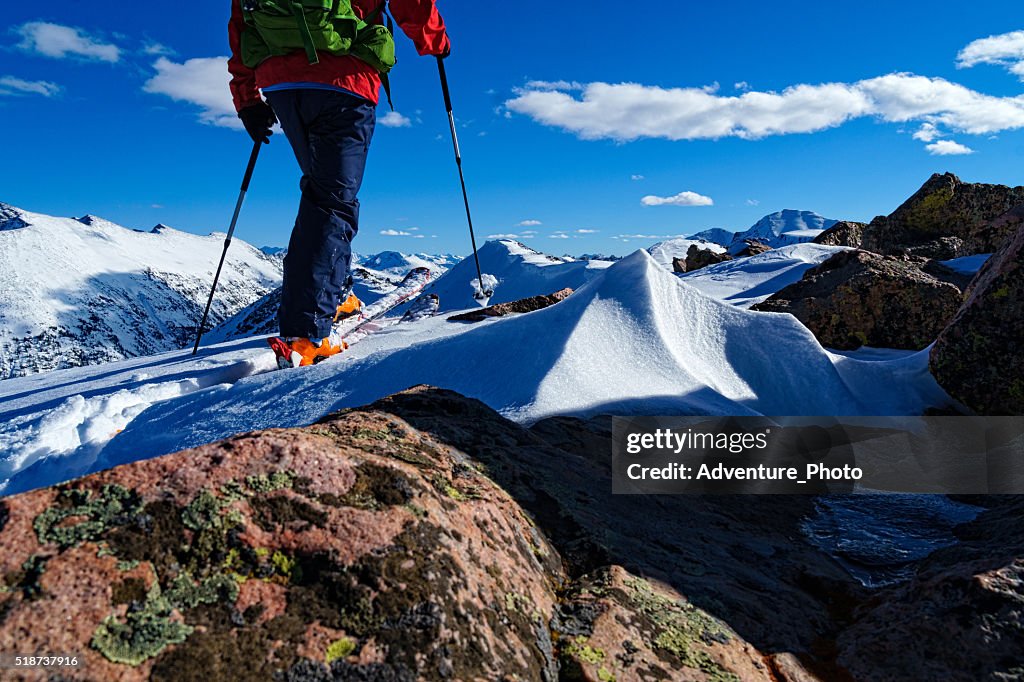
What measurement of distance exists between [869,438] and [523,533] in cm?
332

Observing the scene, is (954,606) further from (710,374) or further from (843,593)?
(710,374)

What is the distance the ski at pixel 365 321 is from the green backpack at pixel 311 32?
8.28 ft

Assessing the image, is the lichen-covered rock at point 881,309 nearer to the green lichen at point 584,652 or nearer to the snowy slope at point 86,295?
the green lichen at point 584,652

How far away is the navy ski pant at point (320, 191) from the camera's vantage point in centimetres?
452

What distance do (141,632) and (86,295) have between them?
17977 centimetres

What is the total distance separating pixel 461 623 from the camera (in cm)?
138

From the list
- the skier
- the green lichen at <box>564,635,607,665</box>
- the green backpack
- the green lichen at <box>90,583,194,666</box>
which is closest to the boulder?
the skier

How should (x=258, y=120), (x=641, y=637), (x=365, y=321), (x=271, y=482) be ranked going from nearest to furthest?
(x=271, y=482), (x=641, y=637), (x=258, y=120), (x=365, y=321)

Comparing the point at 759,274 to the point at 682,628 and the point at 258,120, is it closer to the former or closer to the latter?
the point at 258,120

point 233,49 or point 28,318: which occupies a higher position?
point 28,318

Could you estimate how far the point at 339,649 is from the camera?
3.97 ft

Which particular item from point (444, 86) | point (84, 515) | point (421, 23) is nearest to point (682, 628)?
point (84, 515)

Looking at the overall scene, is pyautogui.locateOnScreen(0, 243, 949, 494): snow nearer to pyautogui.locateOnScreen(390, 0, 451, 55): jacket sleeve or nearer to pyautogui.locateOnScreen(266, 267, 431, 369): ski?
pyautogui.locateOnScreen(266, 267, 431, 369): ski

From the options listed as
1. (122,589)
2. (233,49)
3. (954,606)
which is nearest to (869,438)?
(954,606)
